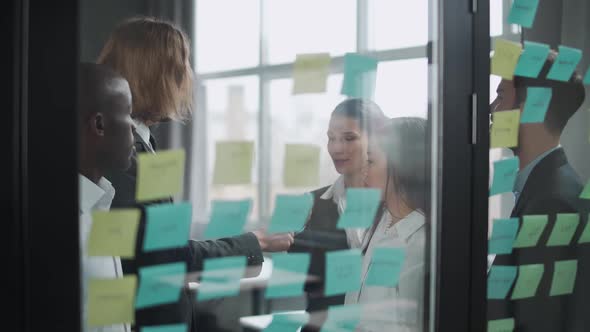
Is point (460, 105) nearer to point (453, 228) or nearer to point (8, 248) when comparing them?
point (453, 228)

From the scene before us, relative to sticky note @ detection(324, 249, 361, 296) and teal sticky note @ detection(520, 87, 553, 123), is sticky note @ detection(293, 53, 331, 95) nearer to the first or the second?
sticky note @ detection(324, 249, 361, 296)

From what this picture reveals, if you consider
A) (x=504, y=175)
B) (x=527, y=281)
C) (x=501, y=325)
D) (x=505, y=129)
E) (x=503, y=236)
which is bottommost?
(x=501, y=325)

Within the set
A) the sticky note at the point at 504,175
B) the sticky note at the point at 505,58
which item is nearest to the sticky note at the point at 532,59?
the sticky note at the point at 505,58

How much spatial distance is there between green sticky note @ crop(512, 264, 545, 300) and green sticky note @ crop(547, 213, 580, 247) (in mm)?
81

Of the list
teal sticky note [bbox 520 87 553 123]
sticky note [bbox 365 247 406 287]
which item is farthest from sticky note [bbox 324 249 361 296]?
teal sticky note [bbox 520 87 553 123]

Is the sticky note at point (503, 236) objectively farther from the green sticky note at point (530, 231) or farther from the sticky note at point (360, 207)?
the sticky note at point (360, 207)

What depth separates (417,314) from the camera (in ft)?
5.44

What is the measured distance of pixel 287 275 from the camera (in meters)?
1.46

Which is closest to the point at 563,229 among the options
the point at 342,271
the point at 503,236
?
the point at 503,236

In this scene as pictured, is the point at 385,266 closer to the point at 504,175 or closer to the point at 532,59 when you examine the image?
the point at 504,175

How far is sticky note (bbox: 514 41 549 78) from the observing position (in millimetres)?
1784

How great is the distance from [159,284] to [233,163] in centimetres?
28

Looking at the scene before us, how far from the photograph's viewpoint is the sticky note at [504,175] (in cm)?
175

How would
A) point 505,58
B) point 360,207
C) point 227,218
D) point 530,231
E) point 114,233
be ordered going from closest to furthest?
1. point 114,233
2. point 227,218
3. point 360,207
4. point 505,58
5. point 530,231
